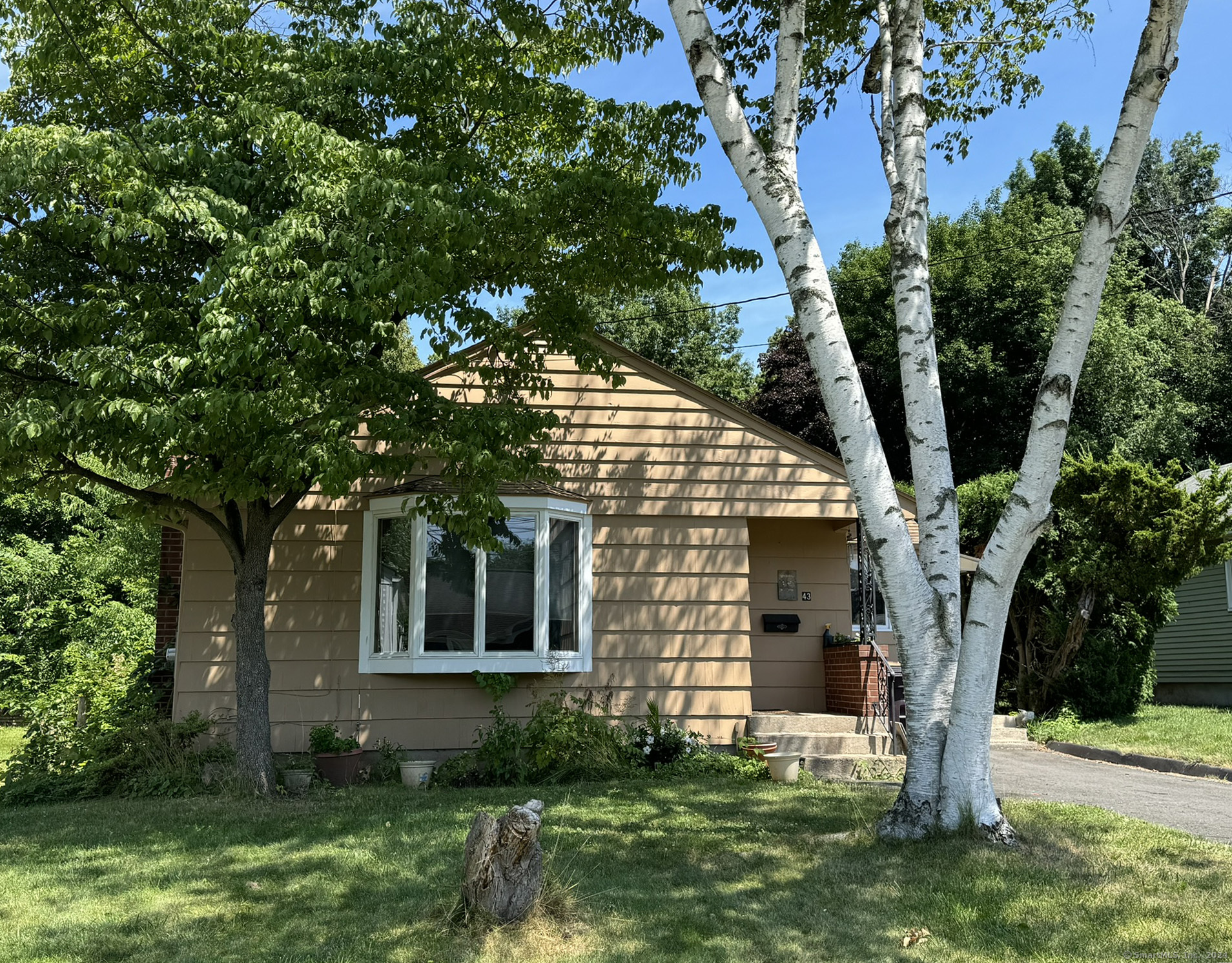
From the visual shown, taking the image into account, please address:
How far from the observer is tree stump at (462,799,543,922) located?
13.9 feet

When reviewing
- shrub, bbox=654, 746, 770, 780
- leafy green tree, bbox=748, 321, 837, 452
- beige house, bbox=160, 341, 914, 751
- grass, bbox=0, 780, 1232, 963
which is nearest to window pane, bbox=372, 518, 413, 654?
beige house, bbox=160, 341, 914, 751

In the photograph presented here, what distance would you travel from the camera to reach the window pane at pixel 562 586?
985 cm

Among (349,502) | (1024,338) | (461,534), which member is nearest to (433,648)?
(349,502)

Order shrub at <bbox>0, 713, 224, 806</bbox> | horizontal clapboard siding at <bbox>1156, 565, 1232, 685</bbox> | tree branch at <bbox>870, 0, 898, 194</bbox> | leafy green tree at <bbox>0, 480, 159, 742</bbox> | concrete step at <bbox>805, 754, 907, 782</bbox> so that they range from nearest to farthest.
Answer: tree branch at <bbox>870, 0, 898, 194</bbox>, shrub at <bbox>0, 713, 224, 806</bbox>, concrete step at <bbox>805, 754, 907, 782</bbox>, horizontal clapboard siding at <bbox>1156, 565, 1232, 685</bbox>, leafy green tree at <bbox>0, 480, 159, 742</bbox>

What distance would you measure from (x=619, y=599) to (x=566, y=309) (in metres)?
3.23

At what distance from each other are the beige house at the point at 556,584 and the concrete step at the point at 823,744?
1.58 ft

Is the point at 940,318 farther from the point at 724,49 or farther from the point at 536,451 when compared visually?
the point at 536,451

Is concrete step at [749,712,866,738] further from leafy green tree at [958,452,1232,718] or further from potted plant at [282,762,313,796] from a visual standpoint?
leafy green tree at [958,452,1232,718]

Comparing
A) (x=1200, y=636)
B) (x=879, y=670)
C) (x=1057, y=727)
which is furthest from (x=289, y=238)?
(x=1200, y=636)

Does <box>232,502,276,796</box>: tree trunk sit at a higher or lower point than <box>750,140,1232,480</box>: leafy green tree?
lower

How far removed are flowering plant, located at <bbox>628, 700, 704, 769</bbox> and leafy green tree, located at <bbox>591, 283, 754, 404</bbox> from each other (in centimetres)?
1883

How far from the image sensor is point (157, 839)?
20.6 ft

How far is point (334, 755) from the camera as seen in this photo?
30.0ft

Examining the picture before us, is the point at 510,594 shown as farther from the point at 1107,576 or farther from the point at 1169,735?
the point at 1169,735
